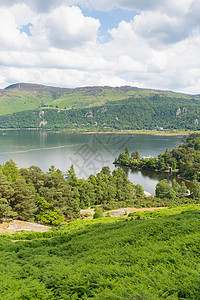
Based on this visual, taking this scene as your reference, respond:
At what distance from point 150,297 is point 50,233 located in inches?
559

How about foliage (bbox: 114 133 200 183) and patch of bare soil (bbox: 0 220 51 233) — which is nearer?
patch of bare soil (bbox: 0 220 51 233)

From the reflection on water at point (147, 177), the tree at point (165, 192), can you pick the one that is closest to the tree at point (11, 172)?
the tree at point (165, 192)

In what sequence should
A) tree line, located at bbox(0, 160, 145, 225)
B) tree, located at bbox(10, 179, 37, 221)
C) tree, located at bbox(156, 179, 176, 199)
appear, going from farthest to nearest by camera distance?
tree, located at bbox(156, 179, 176, 199) < tree line, located at bbox(0, 160, 145, 225) < tree, located at bbox(10, 179, 37, 221)

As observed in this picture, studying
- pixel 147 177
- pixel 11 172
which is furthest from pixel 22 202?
pixel 147 177

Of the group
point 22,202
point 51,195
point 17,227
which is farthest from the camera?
point 51,195

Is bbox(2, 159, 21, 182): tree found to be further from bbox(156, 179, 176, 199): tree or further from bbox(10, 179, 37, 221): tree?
bbox(156, 179, 176, 199): tree

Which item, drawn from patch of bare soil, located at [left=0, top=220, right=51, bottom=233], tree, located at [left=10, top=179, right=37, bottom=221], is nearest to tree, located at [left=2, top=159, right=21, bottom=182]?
tree, located at [left=10, top=179, right=37, bottom=221]

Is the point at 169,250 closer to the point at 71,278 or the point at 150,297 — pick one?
the point at 150,297

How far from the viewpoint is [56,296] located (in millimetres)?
6723

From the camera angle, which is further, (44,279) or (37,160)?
(37,160)

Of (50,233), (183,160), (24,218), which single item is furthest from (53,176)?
(183,160)

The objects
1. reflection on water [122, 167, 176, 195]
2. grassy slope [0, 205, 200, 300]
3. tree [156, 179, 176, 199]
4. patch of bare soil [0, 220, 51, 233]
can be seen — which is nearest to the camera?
grassy slope [0, 205, 200, 300]

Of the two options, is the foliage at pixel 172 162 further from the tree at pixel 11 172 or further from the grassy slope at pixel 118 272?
the grassy slope at pixel 118 272

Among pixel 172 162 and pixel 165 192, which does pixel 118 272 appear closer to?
pixel 165 192
